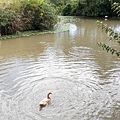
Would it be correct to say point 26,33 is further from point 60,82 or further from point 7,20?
point 60,82

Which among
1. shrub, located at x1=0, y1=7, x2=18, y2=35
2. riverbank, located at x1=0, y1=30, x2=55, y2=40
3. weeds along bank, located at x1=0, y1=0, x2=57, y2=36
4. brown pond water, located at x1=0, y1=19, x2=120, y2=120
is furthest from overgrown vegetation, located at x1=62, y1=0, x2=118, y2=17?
brown pond water, located at x1=0, y1=19, x2=120, y2=120

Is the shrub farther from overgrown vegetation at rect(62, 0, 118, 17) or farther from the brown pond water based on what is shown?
overgrown vegetation at rect(62, 0, 118, 17)

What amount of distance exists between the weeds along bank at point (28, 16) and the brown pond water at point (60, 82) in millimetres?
4153

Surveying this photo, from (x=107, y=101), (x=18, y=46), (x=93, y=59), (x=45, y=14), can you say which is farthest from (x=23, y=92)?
(x=45, y=14)

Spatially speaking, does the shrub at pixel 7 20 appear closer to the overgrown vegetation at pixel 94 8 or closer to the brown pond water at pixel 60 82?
the brown pond water at pixel 60 82

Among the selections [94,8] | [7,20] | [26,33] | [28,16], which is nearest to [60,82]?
[7,20]

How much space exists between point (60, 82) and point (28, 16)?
1339cm

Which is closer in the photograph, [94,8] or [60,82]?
[60,82]

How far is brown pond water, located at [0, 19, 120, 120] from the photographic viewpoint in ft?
25.2

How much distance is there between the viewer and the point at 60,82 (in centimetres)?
1002

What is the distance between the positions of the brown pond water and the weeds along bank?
4153mm

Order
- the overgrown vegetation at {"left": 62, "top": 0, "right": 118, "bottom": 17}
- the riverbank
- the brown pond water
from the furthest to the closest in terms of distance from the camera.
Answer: the overgrown vegetation at {"left": 62, "top": 0, "right": 118, "bottom": 17}, the riverbank, the brown pond water

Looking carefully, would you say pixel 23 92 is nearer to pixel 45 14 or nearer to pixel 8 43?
pixel 8 43

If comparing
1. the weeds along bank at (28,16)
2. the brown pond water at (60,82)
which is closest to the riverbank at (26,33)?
the weeds along bank at (28,16)
